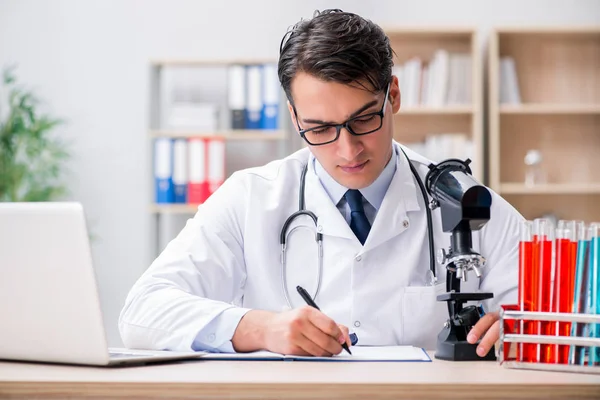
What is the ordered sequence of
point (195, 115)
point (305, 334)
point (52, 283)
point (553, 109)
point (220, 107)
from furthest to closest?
point (220, 107) < point (195, 115) < point (553, 109) < point (305, 334) < point (52, 283)

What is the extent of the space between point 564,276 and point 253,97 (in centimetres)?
304

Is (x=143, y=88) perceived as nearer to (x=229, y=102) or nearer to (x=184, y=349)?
(x=229, y=102)

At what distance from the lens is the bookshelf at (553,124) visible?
4207 millimetres

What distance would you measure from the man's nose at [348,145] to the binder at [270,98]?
242 cm

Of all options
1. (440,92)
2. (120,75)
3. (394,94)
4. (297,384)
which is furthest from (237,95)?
(297,384)

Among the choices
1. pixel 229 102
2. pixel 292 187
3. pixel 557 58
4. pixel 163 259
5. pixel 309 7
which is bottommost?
pixel 163 259

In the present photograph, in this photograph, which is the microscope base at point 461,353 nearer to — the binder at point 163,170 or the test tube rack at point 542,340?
the test tube rack at point 542,340

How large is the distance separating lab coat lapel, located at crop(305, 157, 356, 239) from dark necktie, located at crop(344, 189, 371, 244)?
0.11 feet

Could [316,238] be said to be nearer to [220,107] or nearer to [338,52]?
[338,52]

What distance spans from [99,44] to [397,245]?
3174 millimetres

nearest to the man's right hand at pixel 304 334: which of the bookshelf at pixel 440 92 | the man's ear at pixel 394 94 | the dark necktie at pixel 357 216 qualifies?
the dark necktie at pixel 357 216

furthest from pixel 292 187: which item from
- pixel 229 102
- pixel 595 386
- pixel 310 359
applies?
pixel 229 102

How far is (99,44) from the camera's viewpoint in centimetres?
447

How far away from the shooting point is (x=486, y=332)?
52.8 inches
